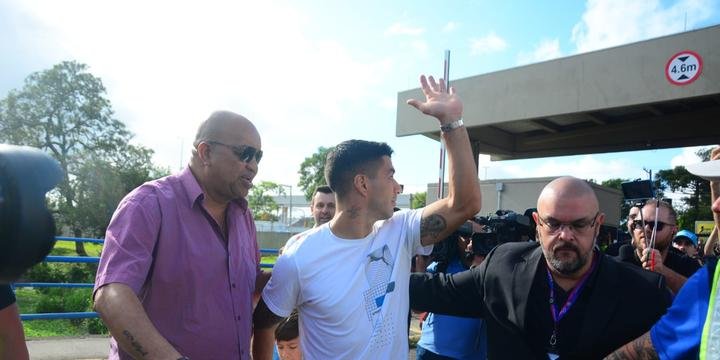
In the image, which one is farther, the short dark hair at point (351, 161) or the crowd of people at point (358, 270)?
the short dark hair at point (351, 161)

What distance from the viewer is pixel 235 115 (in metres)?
2.47

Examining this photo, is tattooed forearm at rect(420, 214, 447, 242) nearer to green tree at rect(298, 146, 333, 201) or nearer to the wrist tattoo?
the wrist tattoo

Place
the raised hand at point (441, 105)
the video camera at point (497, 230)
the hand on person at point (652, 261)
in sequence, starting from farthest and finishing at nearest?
the video camera at point (497, 230) < the hand on person at point (652, 261) < the raised hand at point (441, 105)

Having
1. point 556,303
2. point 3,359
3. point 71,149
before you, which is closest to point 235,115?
point 3,359

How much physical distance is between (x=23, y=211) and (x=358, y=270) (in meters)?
1.69

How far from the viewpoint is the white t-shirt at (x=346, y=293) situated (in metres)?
2.38

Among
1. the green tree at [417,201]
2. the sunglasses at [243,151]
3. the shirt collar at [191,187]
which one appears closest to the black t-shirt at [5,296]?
the shirt collar at [191,187]

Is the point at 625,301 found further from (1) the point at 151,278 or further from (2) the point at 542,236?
(1) the point at 151,278

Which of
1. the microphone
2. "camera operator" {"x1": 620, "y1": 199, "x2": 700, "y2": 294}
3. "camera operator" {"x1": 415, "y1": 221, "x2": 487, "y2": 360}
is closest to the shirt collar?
"camera operator" {"x1": 415, "y1": 221, "x2": 487, "y2": 360}

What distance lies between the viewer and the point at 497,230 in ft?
12.5

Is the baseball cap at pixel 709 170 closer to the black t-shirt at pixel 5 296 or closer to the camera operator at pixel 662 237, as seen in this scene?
the camera operator at pixel 662 237

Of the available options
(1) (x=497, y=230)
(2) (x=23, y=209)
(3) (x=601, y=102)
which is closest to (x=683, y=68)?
(3) (x=601, y=102)

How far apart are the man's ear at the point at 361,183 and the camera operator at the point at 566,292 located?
81 cm

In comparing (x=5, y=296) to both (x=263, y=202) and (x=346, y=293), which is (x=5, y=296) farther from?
(x=263, y=202)
